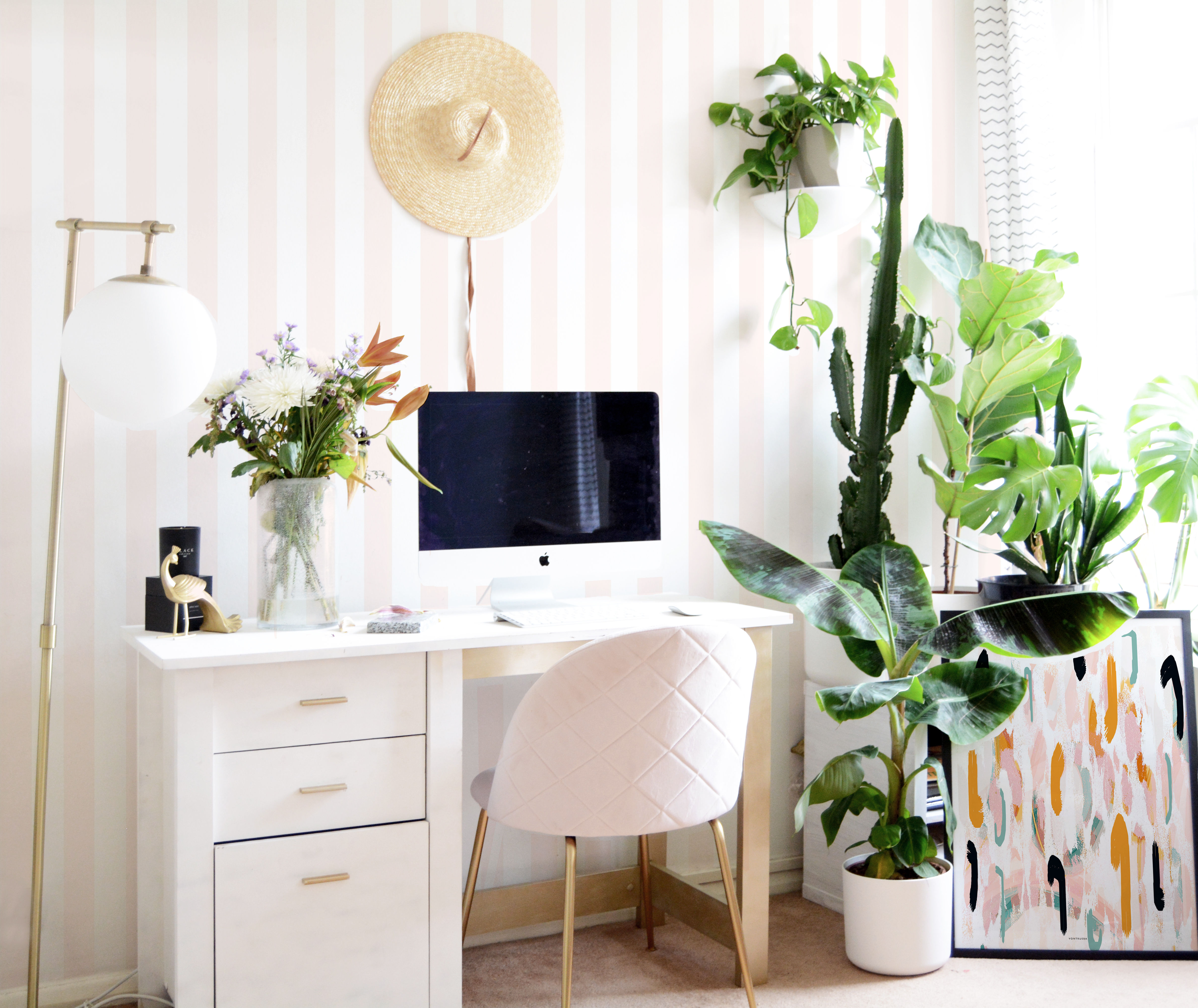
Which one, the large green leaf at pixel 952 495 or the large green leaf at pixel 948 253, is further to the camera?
the large green leaf at pixel 948 253

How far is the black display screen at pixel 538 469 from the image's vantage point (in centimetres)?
210

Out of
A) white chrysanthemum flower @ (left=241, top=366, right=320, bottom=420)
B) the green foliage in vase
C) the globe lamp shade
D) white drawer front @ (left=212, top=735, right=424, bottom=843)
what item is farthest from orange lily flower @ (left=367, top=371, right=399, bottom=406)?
white drawer front @ (left=212, top=735, right=424, bottom=843)

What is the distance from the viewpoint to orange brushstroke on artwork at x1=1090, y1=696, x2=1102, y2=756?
7.59 ft

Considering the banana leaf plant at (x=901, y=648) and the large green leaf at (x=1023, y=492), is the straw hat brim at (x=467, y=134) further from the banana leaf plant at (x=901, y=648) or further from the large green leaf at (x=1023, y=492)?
the large green leaf at (x=1023, y=492)

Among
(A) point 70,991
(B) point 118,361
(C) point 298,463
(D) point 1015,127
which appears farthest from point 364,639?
(D) point 1015,127

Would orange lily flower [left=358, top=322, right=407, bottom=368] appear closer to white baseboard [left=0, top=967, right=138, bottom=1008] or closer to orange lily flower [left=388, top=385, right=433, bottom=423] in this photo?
orange lily flower [left=388, top=385, right=433, bottom=423]

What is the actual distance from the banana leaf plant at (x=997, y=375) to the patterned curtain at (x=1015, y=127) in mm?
187

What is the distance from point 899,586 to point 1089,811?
0.68 meters

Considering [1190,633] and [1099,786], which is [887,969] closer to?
[1099,786]

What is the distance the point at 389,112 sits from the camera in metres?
2.29

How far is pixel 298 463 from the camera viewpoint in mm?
1928

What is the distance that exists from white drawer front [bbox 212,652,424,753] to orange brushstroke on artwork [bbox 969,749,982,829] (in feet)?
4.08

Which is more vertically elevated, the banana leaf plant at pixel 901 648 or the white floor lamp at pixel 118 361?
the white floor lamp at pixel 118 361

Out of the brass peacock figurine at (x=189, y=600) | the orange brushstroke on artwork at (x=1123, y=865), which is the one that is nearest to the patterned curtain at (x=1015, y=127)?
the orange brushstroke on artwork at (x=1123, y=865)
